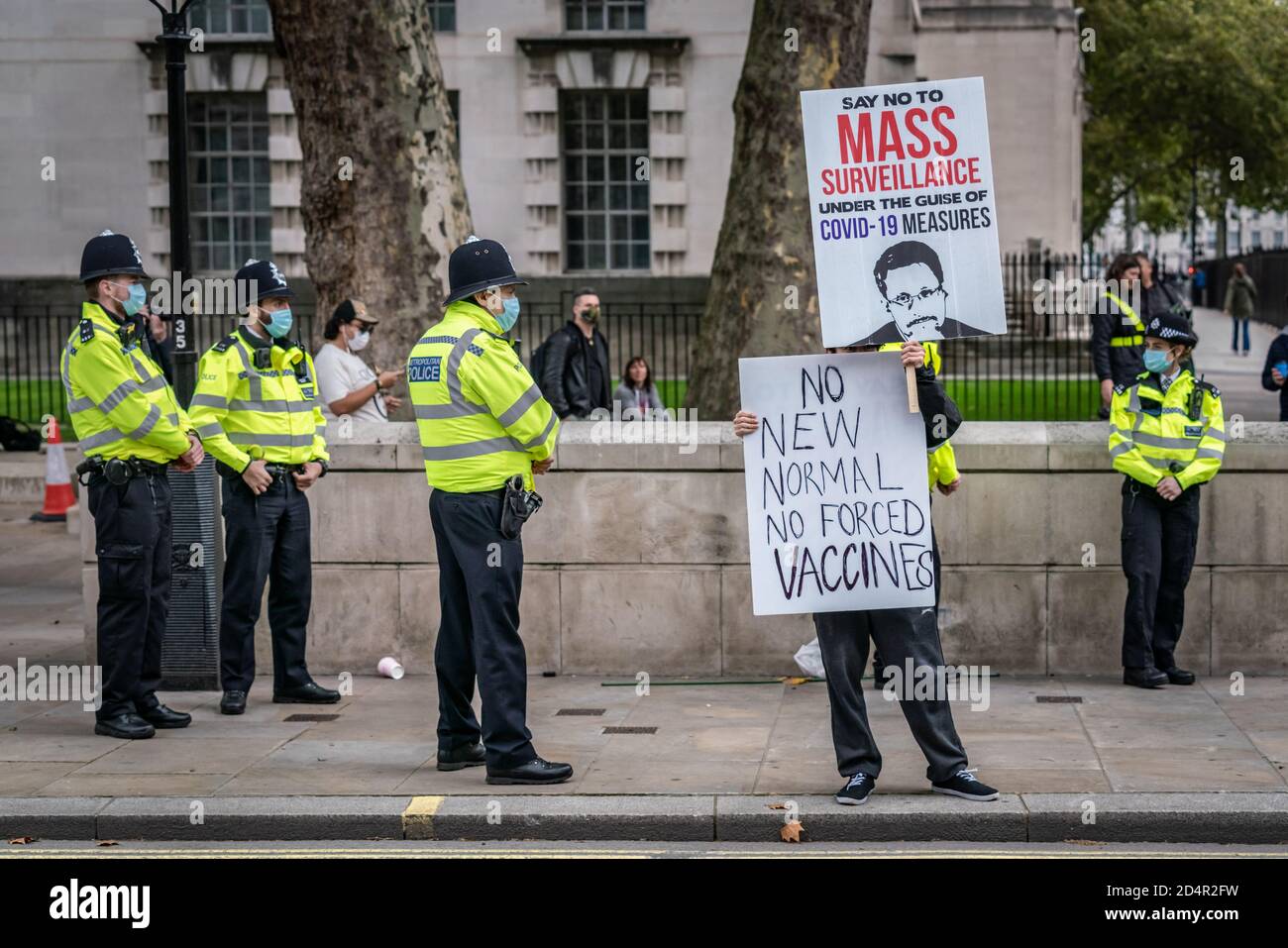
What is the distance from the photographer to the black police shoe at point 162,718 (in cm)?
866

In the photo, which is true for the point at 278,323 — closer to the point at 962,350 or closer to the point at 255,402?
the point at 255,402

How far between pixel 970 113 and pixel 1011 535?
122 inches

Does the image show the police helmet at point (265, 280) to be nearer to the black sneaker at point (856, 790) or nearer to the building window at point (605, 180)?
the black sneaker at point (856, 790)

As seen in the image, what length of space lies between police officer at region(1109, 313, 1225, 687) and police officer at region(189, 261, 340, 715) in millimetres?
4106

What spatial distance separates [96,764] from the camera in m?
7.91

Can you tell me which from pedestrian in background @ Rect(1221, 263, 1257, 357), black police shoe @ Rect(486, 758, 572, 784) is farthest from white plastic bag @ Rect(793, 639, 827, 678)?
pedestrian in background @ Rect(1221, 263, 1257, 357)

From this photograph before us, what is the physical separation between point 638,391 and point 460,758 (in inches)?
277

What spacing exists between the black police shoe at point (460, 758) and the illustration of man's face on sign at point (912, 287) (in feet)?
8.44

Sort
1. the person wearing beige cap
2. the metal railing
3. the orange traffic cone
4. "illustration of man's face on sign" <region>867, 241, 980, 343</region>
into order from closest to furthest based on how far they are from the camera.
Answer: "illustration of man's face on sign" <region>867, 241, 980, 343</region> < the person wearing beige cap < the orange traffic cone < the metal railing

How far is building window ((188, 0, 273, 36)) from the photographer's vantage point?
1051 inches

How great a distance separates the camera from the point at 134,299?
838 cm

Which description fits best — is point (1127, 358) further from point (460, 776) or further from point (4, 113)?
point (4, 113)

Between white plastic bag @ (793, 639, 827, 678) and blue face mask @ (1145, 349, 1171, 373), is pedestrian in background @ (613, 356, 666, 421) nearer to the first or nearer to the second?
white plastic bag @ (793, 639, 827, 678)

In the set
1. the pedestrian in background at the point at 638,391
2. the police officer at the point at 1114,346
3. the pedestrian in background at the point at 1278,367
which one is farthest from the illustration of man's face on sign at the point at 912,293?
the pedestrian in background at the point at 638,391
